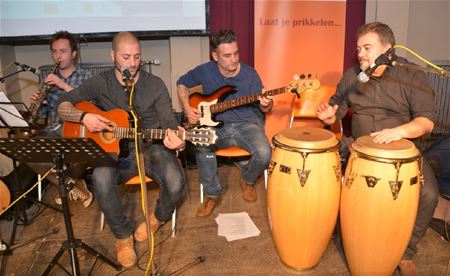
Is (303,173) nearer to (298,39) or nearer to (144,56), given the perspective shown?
(298,39)

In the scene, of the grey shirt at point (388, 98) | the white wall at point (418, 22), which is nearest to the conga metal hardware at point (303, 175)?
the grey shirt at point (388, 98)

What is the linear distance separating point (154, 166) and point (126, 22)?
1.95 meters

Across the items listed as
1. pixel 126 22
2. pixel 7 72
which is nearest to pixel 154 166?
pixel 126 22

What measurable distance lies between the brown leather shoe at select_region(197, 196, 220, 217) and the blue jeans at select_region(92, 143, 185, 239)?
381mm

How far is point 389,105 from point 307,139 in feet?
2.39

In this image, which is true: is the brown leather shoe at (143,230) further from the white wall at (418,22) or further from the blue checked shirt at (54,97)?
the white wall at (418,22)

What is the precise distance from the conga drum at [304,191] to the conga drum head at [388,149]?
15 centimetres

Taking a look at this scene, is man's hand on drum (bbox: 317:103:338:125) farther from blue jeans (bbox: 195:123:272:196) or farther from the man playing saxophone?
the man playing saxophone

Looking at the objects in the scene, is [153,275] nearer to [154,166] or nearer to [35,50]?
[154,166]

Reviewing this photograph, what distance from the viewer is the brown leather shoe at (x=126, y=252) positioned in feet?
7.73

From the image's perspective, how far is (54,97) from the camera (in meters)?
3.23

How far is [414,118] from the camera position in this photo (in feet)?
7.53

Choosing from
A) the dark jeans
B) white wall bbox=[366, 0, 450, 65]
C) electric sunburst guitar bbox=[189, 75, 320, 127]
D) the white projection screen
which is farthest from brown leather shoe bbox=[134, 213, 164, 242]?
white wall bbox=[366, 0, 450, 65]

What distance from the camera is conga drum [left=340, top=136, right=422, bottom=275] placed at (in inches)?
73.4
